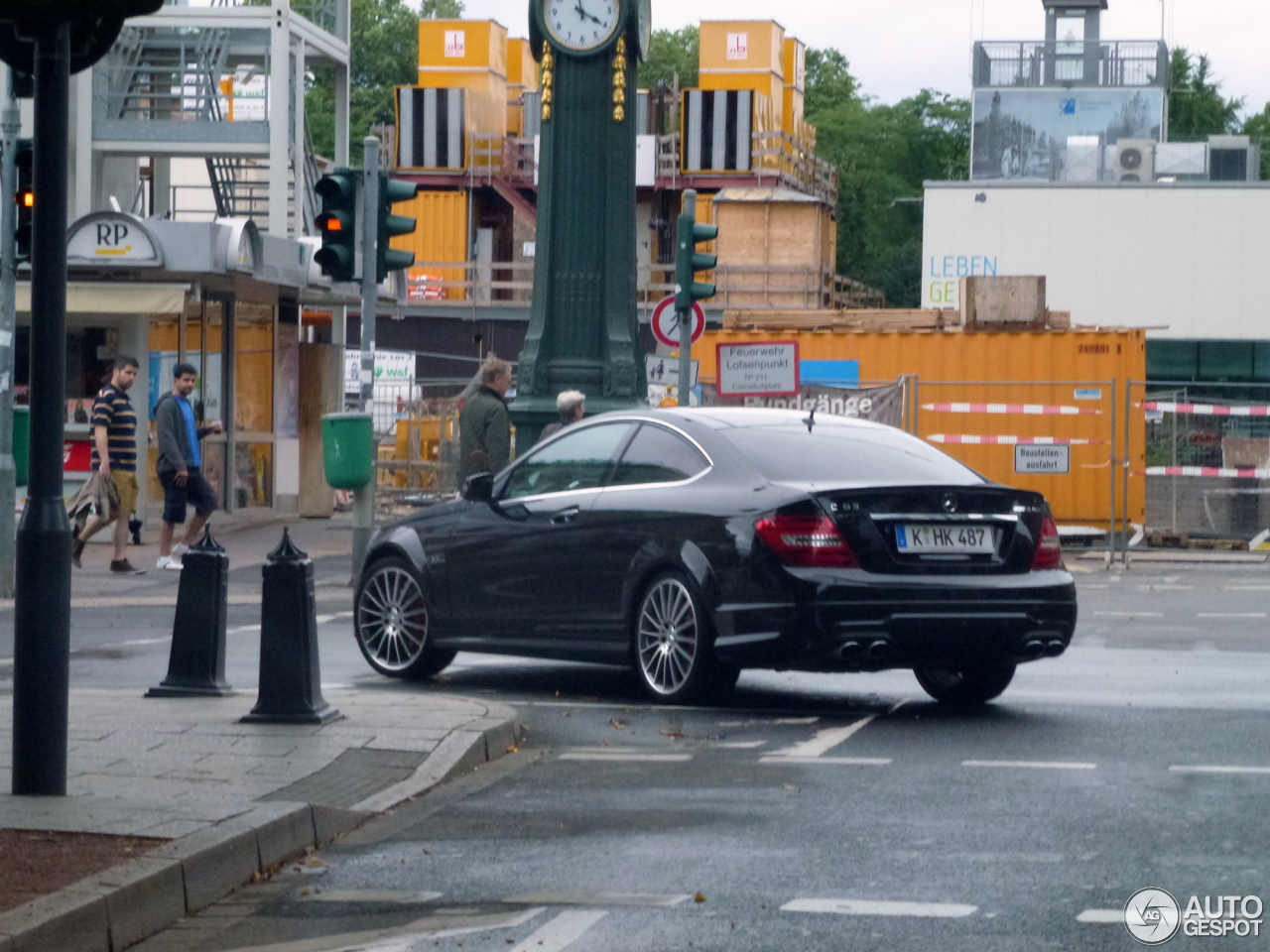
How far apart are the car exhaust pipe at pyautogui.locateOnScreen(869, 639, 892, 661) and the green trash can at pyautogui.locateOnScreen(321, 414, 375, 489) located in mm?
7386

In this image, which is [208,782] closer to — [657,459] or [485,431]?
[657,459]

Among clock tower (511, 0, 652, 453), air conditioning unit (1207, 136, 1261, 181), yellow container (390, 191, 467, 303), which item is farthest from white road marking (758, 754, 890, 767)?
air conditioning unit (1207, 136, 1261, 181)

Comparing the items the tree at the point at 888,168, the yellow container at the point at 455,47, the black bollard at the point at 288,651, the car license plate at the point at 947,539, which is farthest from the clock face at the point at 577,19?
the tree at the point at 888,168

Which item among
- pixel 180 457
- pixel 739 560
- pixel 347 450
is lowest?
pixel 739 560

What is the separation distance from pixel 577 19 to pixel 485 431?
208 inches

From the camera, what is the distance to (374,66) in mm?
96750

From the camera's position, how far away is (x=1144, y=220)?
52.2 metres

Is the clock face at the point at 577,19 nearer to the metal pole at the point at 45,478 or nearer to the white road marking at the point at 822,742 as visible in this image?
the white road marking at the point at 822,742

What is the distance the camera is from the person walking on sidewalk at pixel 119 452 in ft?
61.7

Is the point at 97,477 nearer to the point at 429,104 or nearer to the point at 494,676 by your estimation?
the point at 494,676

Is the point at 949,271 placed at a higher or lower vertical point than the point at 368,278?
higher

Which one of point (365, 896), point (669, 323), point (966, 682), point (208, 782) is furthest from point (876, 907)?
point (669, 323)

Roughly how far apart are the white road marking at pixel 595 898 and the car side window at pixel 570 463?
496cm

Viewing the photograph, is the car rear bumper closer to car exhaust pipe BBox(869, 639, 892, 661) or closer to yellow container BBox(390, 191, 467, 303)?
car exhaust pipe BBox(869, 639, 892, 661)
